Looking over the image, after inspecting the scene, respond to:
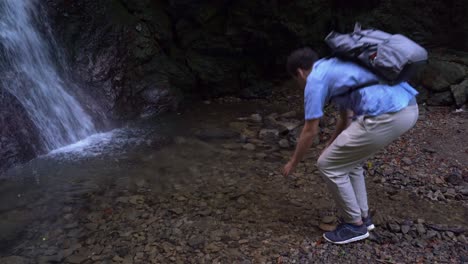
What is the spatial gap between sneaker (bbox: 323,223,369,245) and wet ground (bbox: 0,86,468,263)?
7 cm

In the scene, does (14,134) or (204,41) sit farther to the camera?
(204,41)

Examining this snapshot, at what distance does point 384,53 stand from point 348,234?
149cm

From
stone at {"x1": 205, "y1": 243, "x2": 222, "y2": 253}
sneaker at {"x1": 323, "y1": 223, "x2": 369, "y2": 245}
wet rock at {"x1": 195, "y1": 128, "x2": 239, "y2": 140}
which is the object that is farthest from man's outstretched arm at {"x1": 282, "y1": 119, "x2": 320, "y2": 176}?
wet rock at {"x1": 195, "y1": 128, "x2": 239, "y2": 140}

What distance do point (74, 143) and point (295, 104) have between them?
4.26 m

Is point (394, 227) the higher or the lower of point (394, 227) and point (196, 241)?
the lower

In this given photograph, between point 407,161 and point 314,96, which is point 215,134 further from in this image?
point 314,96

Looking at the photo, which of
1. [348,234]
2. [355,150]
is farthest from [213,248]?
[355,150]

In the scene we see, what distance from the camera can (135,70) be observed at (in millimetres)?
7516

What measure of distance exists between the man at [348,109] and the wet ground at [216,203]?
702 mm

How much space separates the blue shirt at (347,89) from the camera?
8.93 feet

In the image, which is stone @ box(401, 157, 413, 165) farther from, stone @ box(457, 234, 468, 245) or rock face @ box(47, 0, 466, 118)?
rock face @ box(47, 0, 466, 118)

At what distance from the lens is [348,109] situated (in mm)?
3033

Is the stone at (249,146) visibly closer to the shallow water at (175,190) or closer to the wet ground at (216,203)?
the wet ground at (216,203)

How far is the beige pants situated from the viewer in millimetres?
2789
